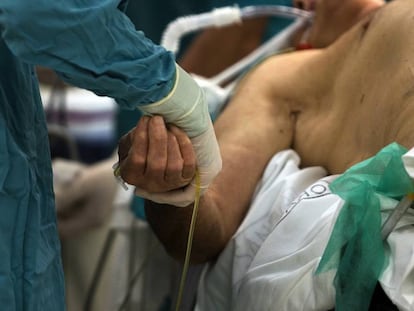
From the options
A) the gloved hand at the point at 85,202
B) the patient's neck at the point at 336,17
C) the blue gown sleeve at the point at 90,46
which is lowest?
the gloved hand at the point at 85,202

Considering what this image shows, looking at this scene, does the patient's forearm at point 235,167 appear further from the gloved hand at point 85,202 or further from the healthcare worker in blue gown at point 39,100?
the gloved hand at point 85,202

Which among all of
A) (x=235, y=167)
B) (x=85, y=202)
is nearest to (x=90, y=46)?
(x=235, y=167)

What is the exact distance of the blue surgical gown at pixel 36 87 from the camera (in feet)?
2.11

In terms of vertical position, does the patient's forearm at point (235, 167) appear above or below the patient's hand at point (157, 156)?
below

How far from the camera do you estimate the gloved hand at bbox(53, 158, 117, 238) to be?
207cm

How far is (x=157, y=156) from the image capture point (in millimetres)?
823

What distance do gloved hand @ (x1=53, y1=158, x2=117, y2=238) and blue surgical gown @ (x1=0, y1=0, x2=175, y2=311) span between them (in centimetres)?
121

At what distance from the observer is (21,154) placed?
77 centimetres

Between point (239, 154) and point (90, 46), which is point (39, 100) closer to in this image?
point (90, 46)

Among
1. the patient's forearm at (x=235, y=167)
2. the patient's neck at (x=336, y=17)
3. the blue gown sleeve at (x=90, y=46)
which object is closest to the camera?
the blue gown sleeve at (x=90, y=46)

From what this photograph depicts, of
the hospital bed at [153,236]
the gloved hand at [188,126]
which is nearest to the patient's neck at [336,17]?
the hospital bed at [153,236]

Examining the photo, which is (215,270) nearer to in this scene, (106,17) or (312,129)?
(312,129)

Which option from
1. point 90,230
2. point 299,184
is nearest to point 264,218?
point 299,184

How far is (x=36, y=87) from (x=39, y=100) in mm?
18
